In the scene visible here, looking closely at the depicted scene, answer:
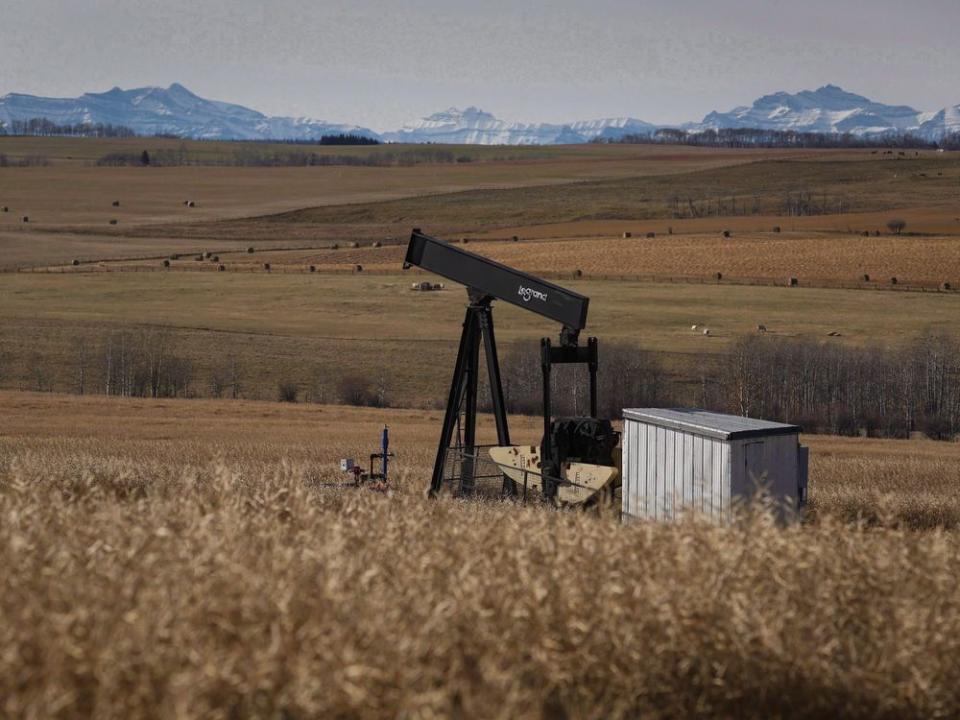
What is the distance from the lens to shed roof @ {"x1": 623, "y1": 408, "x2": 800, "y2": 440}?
15.0 meters

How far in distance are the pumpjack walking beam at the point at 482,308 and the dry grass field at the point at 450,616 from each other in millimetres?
8273

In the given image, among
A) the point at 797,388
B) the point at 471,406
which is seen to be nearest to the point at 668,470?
the point at 471,406

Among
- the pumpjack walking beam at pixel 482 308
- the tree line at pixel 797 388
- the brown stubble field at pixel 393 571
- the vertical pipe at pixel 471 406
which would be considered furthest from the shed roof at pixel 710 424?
the tree line at pixel 797 388

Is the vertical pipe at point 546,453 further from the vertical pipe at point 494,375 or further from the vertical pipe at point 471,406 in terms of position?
the vertical pipe at point 471,406

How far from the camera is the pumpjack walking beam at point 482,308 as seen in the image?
1859 centimetres

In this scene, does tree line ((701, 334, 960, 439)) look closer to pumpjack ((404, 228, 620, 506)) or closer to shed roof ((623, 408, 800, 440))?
pumpjack ((404, 228, 620, 506))

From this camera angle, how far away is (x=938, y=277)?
Answer: 72.9 metres

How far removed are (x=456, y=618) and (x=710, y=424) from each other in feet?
28.8

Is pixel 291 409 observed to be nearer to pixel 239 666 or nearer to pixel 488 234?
pixel 239 666

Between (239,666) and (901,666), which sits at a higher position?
(239,666)

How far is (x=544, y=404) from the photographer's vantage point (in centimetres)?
1856

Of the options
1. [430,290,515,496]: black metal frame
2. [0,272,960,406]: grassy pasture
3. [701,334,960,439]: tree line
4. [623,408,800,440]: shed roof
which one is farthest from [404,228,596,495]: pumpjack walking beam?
[0,272,960,406]: grassy pasture

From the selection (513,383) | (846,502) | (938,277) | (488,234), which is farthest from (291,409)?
(488,234)

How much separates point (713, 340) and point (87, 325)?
28.3 m
